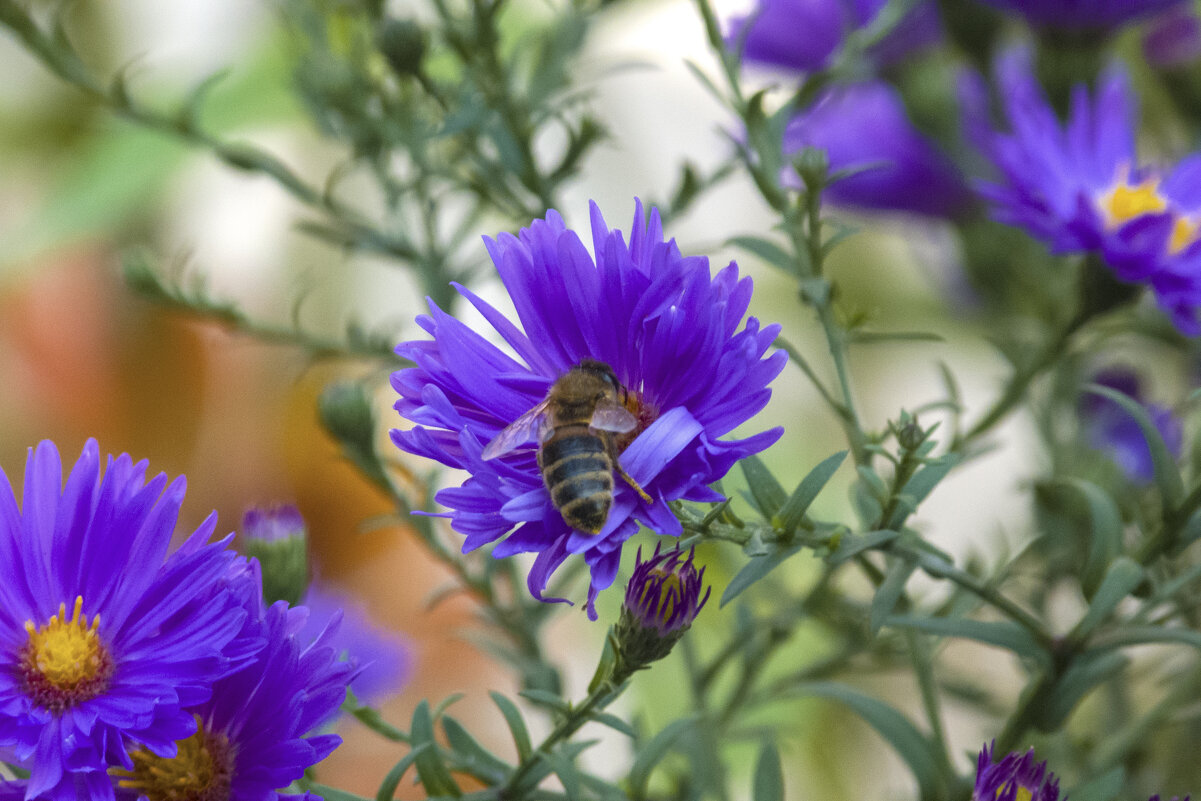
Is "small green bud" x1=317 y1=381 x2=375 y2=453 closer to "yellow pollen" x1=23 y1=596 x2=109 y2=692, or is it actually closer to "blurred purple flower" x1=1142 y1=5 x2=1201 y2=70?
"yellow pollen" x1=23 y1=596 x2=109 y2=692

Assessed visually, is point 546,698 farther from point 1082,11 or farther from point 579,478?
point 1082,11

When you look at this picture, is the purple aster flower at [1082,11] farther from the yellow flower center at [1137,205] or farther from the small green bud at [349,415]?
the small green bud at [349,415]

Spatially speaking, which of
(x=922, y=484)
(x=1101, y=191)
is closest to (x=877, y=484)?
(x=922, y=484)

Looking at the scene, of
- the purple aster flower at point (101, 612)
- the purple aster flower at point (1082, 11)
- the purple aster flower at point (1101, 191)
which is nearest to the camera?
the purple aster flower at point (101, 612)

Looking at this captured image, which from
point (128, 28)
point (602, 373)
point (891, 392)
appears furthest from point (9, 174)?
point (602, 373)

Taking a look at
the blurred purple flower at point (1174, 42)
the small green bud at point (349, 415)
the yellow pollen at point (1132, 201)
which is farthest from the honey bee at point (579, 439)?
the blurred purple flower at point (1174, 42)

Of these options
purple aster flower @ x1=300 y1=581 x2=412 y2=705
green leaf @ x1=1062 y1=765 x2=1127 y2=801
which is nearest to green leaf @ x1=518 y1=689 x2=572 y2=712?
green leaf @ x1=1062 y1=765 x2=1127 y2=801
